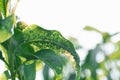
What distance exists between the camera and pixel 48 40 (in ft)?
3.94

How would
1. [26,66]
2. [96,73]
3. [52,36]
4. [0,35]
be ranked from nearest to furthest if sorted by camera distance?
[0,35]
[52,36]
[26,66]
[96,73]

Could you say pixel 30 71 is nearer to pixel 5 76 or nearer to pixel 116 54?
pixel 5 76

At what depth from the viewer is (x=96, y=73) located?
4.69 ft

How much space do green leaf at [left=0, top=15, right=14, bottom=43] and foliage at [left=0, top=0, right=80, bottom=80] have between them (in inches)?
3.5

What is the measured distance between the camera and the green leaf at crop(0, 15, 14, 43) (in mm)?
1004

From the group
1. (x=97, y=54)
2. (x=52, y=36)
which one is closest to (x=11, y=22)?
(x=52, y=36)

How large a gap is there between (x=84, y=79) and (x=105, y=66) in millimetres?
101

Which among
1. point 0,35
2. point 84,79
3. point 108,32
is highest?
point 0,35

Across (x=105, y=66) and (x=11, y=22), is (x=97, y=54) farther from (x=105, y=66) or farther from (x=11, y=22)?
(x=11, y=22)

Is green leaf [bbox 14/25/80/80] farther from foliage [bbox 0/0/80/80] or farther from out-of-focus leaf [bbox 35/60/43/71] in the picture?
out-of-focus leaf [bbox 35/60/43/71]

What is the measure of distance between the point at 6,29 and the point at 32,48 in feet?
0.72

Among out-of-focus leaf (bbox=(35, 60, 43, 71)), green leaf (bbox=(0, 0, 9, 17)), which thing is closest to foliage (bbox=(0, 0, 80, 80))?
green leaf (bbox=(0, 0, 9, 17))

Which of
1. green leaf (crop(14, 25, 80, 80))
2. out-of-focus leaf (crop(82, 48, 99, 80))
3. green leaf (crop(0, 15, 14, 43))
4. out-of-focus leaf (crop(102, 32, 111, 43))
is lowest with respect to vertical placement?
out-of-focus leaf (crop(82, 48, 99, 80))

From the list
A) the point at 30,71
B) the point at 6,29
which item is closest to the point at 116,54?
the point at 30,71
